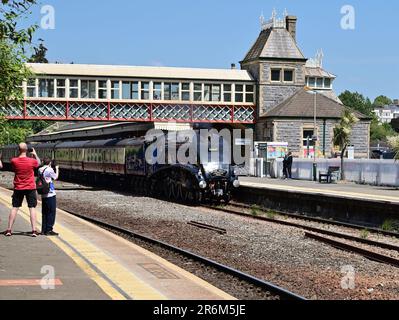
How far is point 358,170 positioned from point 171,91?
84.5 feet

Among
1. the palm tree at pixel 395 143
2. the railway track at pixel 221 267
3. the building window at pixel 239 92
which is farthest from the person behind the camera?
the building window at pixel 239 92

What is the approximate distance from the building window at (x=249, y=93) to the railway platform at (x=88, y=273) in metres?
49.2

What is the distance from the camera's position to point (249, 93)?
62531mm

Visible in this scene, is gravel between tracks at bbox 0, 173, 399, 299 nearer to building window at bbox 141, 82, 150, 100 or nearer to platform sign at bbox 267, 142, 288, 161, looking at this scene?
platform sign at bbox 267, 142, 288, 161

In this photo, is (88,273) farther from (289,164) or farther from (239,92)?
(239,92)

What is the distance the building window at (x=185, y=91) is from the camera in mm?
60219

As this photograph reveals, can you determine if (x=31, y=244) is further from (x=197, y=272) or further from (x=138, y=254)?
(x=197, y=272)

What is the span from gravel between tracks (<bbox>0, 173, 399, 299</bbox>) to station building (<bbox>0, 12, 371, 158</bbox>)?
33.4m

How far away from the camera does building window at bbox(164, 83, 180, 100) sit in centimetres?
5981

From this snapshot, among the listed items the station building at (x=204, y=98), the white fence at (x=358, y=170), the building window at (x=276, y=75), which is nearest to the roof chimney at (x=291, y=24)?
the station building at (x=204, y=98)

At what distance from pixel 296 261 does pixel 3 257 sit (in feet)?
16.3

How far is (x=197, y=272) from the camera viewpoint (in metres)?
11.4

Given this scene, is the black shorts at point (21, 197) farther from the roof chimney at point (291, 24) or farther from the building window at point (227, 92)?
the roof chimney at point (291, 24)
